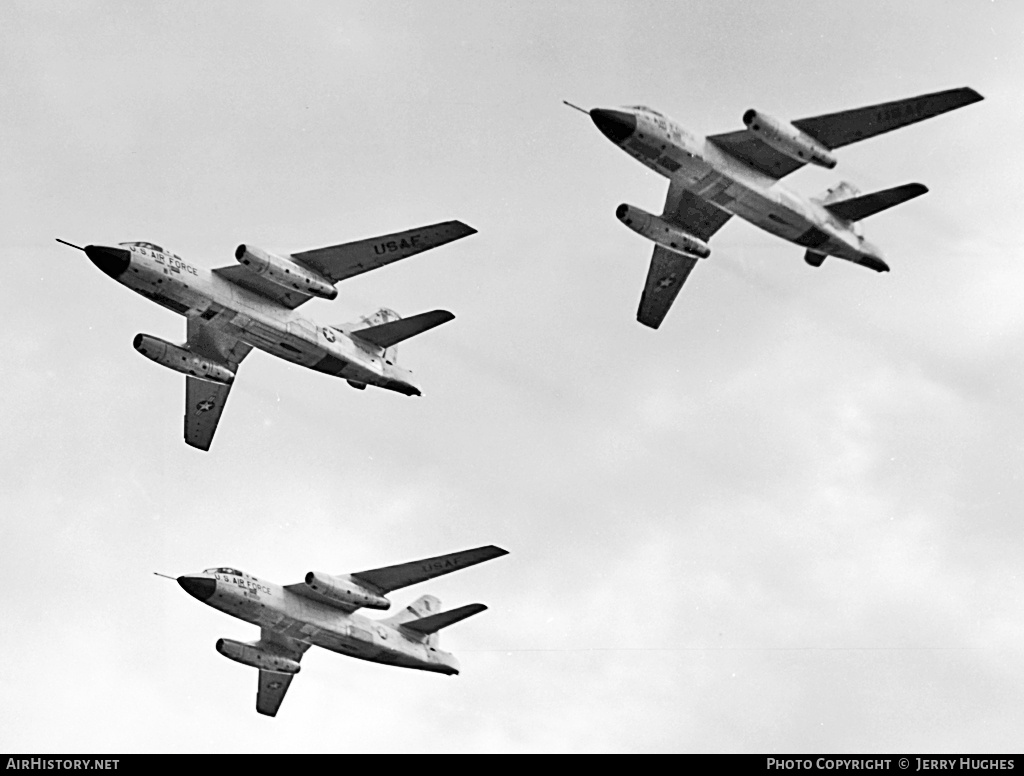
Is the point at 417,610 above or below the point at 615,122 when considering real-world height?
below

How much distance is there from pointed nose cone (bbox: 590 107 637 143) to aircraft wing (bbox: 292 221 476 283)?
7.99 metres

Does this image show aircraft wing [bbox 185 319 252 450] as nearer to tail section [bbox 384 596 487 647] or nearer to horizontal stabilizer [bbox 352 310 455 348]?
horizontal stabilizer [bbox 352 310 455 348]

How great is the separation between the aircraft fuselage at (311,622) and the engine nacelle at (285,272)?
1254cm

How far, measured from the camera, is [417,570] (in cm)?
6756

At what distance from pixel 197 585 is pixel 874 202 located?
32.3 m

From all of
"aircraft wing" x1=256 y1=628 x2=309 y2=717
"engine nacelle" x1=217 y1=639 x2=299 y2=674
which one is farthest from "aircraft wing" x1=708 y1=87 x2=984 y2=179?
"aircraft wing" x1=256 y1=628 x2=309 y2=717

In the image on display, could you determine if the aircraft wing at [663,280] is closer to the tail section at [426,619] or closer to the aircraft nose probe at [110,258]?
the tail section at [426,619]

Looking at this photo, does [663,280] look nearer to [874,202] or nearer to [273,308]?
[874,202]

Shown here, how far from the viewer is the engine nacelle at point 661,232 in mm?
66062

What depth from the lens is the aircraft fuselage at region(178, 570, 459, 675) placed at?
64919mm

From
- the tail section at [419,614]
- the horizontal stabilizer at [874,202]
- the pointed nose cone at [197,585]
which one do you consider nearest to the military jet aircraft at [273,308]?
the pointed nose cone at [197,585]

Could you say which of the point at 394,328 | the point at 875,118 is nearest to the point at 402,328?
the point at 394,328

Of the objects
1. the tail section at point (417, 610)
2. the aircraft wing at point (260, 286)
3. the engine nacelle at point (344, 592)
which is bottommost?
the tail section at point (417, 610)
